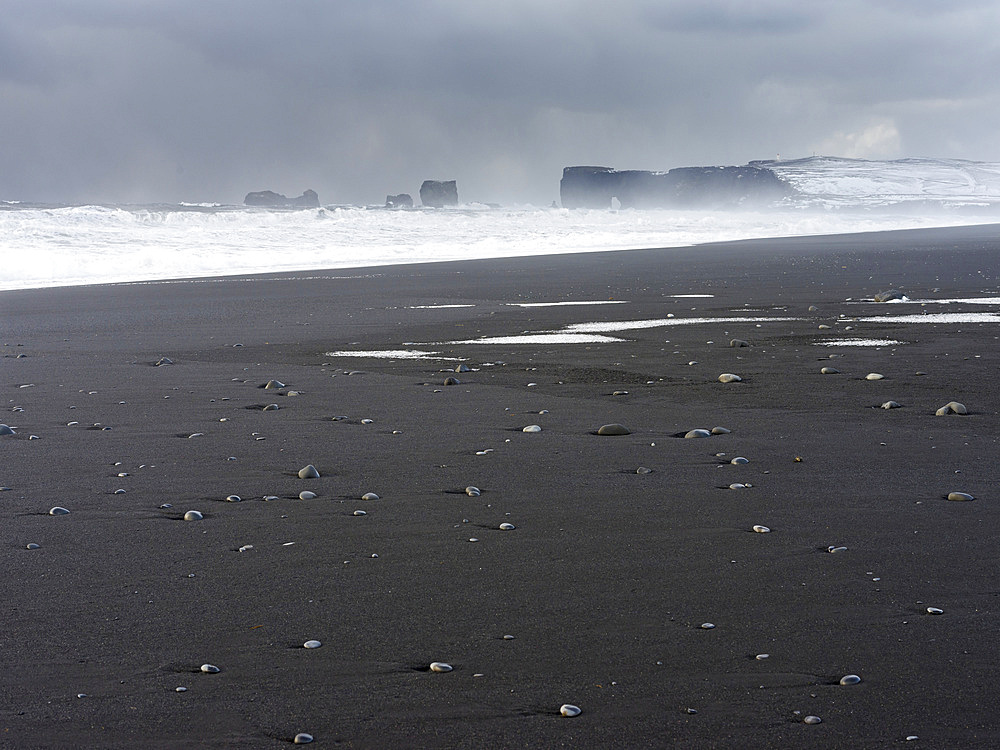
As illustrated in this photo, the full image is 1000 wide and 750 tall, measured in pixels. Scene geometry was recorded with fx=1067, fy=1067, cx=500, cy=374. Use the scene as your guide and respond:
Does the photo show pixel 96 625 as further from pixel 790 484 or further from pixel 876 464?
pixel 876 464

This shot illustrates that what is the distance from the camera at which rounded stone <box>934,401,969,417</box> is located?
5.74 m

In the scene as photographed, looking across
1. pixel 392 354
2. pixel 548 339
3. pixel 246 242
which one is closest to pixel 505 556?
pixel 392 354

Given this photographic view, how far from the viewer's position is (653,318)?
11367mm

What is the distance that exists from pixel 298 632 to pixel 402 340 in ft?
23.4

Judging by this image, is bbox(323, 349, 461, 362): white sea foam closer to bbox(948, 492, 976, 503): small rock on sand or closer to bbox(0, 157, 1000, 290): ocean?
bbox(948, 492, 976, 503): small rock on sand

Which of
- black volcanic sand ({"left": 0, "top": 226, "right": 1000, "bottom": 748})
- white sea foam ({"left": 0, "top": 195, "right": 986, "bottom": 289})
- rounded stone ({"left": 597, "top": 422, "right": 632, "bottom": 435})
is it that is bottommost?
black volcanic sand ({"left": 0, "top": 226, "right": 1000, "bottom": 748})

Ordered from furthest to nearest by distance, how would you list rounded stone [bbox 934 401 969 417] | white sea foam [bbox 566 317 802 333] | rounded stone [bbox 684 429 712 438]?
white sea foam [bbox 566 317 802 333]
rounded stone [bbox 934 401 969 417]
rounded stone [bbox 684 429 712 438]

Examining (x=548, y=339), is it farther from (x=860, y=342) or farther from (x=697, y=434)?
(x=697, y=434)

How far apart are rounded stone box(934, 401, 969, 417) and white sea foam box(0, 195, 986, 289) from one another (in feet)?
58.4

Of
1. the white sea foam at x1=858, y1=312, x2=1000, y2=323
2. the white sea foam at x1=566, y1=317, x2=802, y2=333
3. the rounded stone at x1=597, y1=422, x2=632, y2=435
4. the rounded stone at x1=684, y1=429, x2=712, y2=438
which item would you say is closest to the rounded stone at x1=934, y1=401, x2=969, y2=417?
the rounded stone at x1=684, y1=429, x2=712, y2=438

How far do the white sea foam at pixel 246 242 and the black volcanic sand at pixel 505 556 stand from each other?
629 inches

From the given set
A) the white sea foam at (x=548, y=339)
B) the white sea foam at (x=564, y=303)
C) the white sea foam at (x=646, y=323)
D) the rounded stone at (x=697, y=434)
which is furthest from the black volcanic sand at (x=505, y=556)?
the white sea foam at (x=564, y=303)

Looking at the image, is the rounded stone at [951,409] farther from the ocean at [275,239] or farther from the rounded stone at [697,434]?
the ocean at [275,239]

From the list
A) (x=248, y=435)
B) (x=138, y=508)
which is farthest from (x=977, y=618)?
(x=248, y=435)
